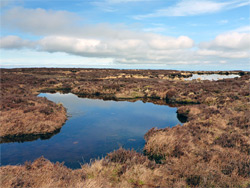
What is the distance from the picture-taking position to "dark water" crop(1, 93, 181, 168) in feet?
33.6

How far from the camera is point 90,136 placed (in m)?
13.2

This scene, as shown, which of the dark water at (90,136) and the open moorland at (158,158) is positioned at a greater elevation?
the open moorland at (158,158)

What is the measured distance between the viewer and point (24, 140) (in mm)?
12055

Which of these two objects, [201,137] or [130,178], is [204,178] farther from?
[201,137]

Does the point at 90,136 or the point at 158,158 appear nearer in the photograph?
the point at 158,158

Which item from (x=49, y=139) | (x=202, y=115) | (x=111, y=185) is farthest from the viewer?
(x=202, y=115)

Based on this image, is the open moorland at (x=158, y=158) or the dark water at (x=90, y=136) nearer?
the open moorland at (x=158, y=158)

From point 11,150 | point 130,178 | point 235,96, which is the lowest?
point 11,150

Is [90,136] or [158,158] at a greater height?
[158,158]

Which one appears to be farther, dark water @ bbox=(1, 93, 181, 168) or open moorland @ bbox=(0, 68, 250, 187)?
dark water @ bbox=(1, 93, 181, 168)

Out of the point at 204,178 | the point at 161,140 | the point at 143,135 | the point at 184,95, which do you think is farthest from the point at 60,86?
the point at 204,178

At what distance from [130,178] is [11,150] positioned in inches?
329

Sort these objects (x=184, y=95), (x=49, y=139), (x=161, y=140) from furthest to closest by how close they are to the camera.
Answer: (x=184, y=95), (x=49, y=139), (x=161, y=140)

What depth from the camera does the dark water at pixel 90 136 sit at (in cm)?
1023
